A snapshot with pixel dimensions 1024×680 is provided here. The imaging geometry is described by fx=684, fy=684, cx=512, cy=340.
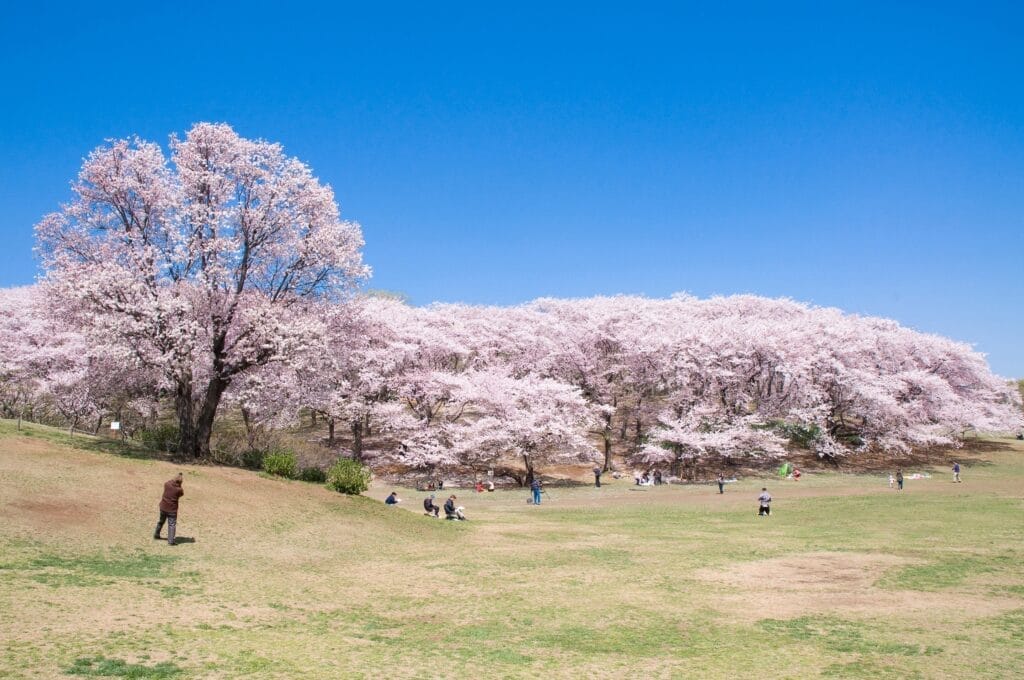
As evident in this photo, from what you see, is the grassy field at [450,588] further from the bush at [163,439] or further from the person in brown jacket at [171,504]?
the bush at [163,439]

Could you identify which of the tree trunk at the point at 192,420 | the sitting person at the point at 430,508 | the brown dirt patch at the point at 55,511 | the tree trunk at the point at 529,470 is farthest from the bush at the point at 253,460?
the tree trunk at the point at 529,470

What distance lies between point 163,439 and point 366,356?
2232 centimetres

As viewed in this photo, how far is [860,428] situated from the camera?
226ft

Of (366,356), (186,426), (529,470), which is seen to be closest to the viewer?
(186,426)

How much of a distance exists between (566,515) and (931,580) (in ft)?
62.2

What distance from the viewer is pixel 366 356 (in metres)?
56.1

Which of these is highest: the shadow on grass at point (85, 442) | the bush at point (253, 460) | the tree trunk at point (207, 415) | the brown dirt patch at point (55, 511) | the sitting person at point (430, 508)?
the tree trunk at point (207, 415)

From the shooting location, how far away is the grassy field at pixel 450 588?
1205cm

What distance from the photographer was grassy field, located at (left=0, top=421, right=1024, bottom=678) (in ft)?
39.5

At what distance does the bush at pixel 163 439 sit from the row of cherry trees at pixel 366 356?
1.85m

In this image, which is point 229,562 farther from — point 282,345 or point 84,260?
point 84,260

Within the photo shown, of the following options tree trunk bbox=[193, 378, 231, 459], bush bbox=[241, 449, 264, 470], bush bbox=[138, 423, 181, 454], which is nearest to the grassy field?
bush bbox=[138, 423, 181, 454]

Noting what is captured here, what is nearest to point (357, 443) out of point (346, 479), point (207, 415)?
point (207, 415)

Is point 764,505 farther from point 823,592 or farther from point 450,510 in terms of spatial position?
point 823,592
